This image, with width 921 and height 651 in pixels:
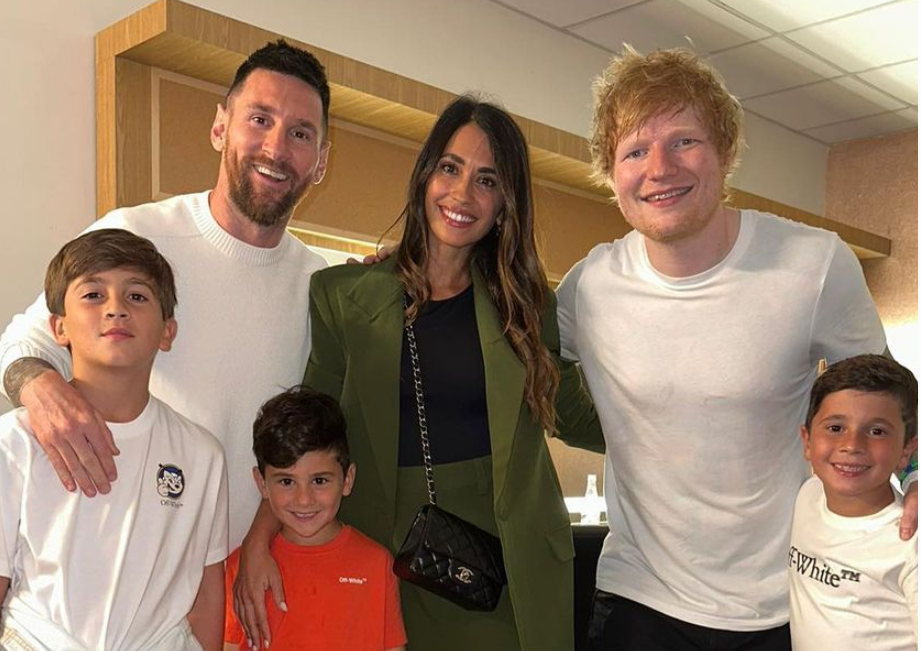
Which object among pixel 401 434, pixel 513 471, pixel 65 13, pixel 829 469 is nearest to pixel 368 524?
pixel 401 434

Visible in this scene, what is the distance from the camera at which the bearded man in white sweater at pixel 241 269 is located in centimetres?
193

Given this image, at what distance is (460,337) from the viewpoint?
2.02 m

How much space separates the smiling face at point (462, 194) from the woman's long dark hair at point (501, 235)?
16 mm

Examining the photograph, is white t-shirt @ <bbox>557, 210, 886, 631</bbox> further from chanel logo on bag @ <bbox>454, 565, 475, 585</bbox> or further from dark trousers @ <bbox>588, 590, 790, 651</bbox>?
chanel logo on bag @ <bbox>454, 565, 475, 585</bbox>

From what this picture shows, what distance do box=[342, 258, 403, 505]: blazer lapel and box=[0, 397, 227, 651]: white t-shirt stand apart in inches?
14.2

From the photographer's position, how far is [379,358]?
1.96 metres

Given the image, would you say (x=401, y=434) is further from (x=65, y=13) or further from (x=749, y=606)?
(x=65, y=13)

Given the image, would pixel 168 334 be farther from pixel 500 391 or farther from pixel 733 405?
pixel 733 405

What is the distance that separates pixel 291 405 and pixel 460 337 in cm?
37

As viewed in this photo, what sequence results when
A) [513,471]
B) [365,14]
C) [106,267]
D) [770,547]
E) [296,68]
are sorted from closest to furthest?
[106,267] < [770,547] < [513,471] < [296,68] < [365,14]

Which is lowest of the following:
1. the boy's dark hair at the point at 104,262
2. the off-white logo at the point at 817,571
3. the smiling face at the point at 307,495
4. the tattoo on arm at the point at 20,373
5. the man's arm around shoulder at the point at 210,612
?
the man's arm around shoulder at the point at 210,612

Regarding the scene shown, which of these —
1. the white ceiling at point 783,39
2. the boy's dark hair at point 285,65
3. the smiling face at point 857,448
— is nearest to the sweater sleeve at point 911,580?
the smiling face at point 857,448

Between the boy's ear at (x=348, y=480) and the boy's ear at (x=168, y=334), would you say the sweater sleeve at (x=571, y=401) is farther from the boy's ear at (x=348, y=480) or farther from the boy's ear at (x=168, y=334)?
the boy's ear at (x=168, y=334)

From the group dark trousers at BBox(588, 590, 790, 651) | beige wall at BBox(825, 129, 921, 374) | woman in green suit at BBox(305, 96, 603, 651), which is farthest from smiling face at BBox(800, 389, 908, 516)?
beige wall at BBox(825, 129, 921, 374)
